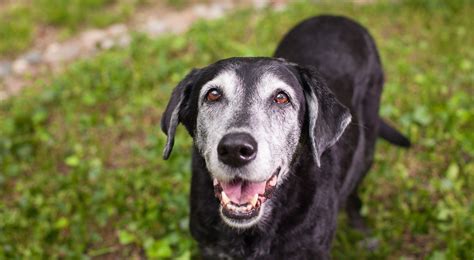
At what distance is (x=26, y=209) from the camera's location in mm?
5000

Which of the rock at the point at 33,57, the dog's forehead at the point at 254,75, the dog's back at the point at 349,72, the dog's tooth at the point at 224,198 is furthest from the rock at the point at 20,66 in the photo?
the dog's tooth at the point at 224,198

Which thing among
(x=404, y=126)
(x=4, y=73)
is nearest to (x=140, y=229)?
(x=404, y=126)

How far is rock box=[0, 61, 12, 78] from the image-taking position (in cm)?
740

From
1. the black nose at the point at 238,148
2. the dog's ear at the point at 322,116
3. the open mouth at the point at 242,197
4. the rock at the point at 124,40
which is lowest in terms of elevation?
the rock at the point at 124,40

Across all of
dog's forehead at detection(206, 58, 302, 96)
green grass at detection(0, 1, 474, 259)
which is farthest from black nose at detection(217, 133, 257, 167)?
green grass at detection(0, 1, 474, 259)

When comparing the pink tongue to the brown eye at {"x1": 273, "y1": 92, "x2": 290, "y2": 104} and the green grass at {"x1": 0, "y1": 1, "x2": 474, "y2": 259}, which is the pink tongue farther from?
the green grass at {"x1": 0, "y1": 1, "x2": 474, "y2": 259}

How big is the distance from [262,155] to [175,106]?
78 centimetres

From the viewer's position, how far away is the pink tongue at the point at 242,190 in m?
3.14

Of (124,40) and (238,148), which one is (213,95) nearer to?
(238,148)

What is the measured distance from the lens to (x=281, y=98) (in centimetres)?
326

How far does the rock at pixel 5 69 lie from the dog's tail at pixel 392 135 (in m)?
5.18

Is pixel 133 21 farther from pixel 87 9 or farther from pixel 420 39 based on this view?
pixel 420 39

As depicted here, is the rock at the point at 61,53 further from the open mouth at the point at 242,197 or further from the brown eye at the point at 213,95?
the open mouth at the point at 242,197

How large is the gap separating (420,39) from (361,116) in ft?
10.5
